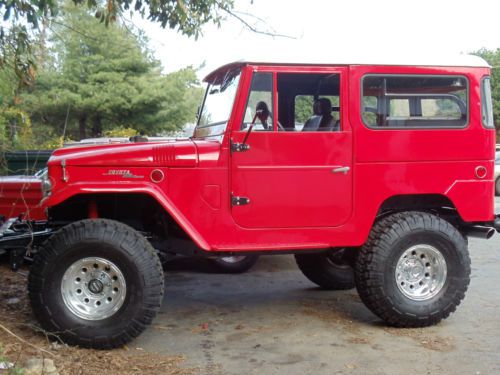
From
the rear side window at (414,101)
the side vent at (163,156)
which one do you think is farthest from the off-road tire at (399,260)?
the side vent at (163,156)

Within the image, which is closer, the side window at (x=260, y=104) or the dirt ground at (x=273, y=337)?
the dirt ground at (x=273, y=337)

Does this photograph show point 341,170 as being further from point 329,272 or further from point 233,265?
point 233,265

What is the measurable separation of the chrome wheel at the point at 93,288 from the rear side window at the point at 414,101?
249 centimetres

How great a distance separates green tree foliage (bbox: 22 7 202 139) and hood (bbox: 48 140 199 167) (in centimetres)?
1355

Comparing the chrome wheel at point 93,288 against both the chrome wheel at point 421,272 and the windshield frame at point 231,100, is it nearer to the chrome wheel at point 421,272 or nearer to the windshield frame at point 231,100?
the windshield frame at point 231,100

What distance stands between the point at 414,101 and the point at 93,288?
3.17 m

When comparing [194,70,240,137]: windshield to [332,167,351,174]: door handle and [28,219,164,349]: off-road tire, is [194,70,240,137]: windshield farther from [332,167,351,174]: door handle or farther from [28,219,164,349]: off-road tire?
[28,219,164,349]: off-road tire

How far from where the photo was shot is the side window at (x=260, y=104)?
5.00m

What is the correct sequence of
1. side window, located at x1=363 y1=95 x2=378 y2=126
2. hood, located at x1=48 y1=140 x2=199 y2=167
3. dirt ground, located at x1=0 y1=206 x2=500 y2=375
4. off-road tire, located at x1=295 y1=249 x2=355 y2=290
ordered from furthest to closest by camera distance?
off-road tire, located at x1=295 y1=249 x2=355 y2=290 → side window, located at x1=363 y1=95 x2=378 y2=126 → hood, located at x1=48 y1=140 x2=199 y2=167 → dirt ground, located at x1=0 y1=206 x2=500 y2=375

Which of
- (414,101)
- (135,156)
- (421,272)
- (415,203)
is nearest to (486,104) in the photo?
(414,101)

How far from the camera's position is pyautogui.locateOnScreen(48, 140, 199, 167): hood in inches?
186

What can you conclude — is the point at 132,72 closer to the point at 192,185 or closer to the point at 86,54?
the point at 86,54

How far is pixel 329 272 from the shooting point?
21.7 feet

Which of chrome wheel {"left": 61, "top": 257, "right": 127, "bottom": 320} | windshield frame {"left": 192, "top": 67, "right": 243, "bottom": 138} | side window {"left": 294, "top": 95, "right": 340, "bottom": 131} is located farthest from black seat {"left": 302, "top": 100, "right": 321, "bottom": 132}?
chrome wheel {"left": 61, "top": 257, "right": 127, "bottom": 320}
